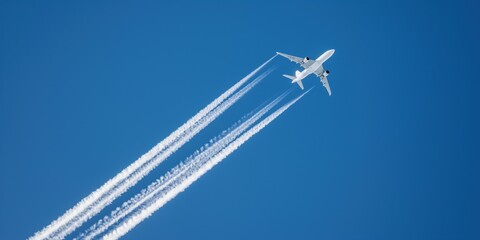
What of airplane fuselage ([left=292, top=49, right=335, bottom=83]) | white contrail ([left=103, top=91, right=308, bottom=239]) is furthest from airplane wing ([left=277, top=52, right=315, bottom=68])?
white contrail ([left=103, top=91, right=308, bottom=239])

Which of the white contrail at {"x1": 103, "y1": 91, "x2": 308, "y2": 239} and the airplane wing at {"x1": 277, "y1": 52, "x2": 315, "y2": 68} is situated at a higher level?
the airplane wing at {"x1": 277, "y1": 52, "x2": 315, "y2": 68}

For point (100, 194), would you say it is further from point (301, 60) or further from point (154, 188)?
point (301, 60)

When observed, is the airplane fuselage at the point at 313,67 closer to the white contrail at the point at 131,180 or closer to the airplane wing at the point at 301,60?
the airplane wing at the point at 301,60

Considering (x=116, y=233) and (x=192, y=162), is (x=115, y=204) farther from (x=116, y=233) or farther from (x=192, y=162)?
(x=192, y=162)

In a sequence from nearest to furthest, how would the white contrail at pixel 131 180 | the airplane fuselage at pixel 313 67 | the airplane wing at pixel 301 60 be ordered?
the white contrail at pixel 131 180 → the airplane wing at pixel 301 60 → the airplane fuselage at pixel 313 67

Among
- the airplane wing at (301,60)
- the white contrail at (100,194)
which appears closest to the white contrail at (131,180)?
the white contrail at (100,194)

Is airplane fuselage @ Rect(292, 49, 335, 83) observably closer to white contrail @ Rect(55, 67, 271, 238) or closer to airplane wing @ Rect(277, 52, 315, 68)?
airplane wing @ Rect(277, 52, 315, 68)

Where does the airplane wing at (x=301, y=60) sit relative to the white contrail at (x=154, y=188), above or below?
above

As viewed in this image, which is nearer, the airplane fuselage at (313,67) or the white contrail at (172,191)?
the white contrail at (172,191)

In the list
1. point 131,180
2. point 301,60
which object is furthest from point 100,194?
point 301,60

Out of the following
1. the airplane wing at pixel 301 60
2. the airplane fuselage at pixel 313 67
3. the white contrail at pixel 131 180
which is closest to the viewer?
the white contrail at pixel 131 180

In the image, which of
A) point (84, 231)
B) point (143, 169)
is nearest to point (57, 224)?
point (84, 231)

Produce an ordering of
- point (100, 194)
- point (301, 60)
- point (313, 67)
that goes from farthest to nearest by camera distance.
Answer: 1. point (313, 67)
2. point (301, 60)
3. point (100, 194)

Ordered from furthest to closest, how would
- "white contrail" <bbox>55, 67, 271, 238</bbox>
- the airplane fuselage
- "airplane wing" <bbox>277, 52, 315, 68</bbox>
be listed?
the airplane fuselage, "airplane wing" <bbox>277, 52, 315, 68</bbox>, "white contrail" <bbox>55, 67, 271, 238</bbox>
